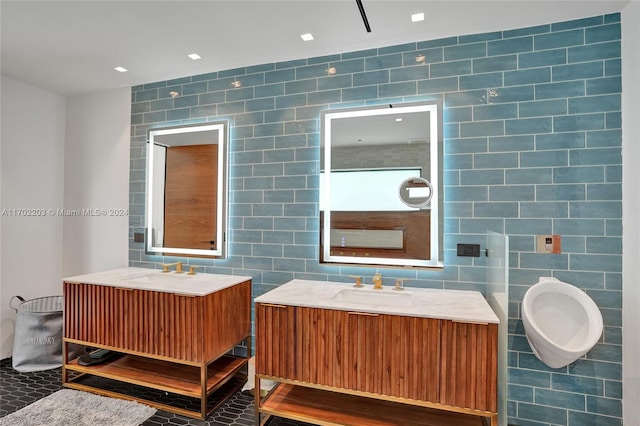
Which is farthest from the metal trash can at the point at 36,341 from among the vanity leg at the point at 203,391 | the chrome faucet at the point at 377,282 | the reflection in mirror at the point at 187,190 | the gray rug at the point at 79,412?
the chrome faucet at the point at 377,282

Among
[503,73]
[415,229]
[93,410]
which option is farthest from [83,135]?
[503,73]

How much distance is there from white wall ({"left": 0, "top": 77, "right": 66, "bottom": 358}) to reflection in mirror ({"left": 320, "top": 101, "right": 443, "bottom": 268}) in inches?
116

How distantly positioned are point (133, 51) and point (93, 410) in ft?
8.66

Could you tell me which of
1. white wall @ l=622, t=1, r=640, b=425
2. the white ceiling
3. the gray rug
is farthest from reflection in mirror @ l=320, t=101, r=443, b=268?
the gray rug

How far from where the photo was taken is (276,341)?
6.97 feet

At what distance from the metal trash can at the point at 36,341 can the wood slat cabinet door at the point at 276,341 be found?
2.12m

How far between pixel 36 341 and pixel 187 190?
6.03ft

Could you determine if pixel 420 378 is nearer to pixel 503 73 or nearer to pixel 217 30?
pixel 503 73

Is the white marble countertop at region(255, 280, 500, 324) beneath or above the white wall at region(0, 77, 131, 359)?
beneath

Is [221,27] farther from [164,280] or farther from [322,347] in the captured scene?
[322,347]

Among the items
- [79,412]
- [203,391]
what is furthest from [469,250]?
[79,412]

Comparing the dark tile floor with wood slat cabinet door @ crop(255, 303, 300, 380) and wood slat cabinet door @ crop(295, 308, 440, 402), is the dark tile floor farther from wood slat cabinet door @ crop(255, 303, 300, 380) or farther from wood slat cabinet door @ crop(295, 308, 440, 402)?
wood slat cabinet door @ crop(295, 308, 440, 402)

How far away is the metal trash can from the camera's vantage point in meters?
2.95

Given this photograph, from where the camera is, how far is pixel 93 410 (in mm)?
2346
